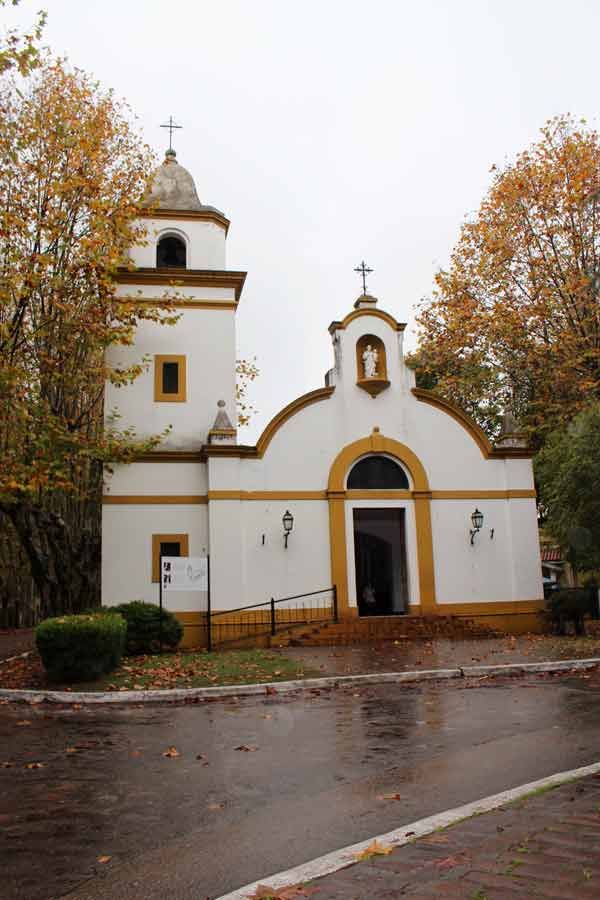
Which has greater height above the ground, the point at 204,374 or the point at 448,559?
the point at 204,374

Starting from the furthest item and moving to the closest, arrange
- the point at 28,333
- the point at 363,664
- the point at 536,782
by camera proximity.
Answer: the point at 28,333 < the point at 363,664 < the point at 536,782

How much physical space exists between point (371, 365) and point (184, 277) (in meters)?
6.03

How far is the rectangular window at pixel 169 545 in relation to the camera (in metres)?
21.2

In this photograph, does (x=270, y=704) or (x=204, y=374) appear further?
(x=204, y=374)

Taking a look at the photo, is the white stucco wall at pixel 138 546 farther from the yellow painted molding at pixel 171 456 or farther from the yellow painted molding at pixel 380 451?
the yellow painted molding at pixel 380 451

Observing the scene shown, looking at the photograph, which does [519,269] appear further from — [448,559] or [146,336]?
[146,336]

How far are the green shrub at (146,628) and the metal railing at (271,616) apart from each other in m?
1.53

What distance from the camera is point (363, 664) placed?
14969 mm

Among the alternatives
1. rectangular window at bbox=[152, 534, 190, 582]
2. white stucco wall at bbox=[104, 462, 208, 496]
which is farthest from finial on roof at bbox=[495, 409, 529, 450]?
rectangular window at bbox=[152, 534, 190, 582]

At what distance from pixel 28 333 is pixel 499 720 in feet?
44.9

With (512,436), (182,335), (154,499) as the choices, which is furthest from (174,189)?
(512,436)

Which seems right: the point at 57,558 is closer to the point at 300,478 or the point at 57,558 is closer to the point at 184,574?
the point at 184,574

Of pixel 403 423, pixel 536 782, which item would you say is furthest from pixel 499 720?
pixel 403 423

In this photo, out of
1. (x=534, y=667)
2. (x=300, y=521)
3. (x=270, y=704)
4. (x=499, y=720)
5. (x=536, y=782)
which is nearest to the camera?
(x=536, y=782)
